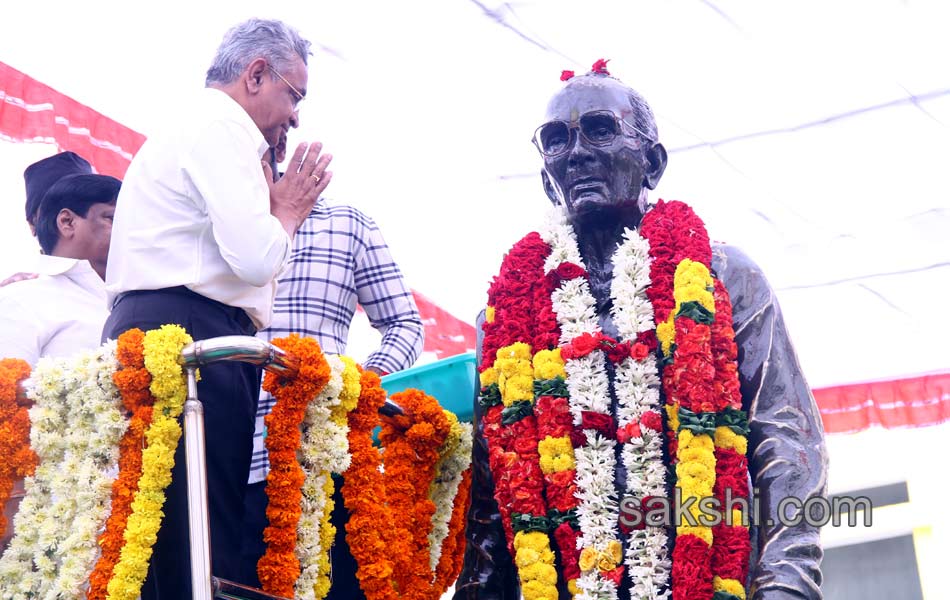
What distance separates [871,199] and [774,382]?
5.56 meters

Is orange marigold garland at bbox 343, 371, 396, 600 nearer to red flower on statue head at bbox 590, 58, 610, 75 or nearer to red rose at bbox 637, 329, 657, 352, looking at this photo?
red rose at bbox 637, 329, 657, 352

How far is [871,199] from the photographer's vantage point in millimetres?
8102

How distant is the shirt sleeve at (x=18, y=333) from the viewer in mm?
3607

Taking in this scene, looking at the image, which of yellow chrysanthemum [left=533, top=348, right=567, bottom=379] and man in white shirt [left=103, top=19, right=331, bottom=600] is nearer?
man in white shirt [left=103, top=19, right=331, bottom=600]

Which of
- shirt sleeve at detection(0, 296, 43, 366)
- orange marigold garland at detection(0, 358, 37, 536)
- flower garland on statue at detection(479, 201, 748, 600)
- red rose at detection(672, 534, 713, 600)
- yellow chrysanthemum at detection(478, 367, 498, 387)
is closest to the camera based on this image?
orange marigold garland at detection(0, 358, 37, 536)

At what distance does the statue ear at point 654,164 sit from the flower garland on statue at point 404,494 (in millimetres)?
858

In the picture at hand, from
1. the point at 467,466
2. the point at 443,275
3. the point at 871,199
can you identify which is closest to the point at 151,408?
the point at 467,466

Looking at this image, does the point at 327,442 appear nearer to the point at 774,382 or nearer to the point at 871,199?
the point at 774,382

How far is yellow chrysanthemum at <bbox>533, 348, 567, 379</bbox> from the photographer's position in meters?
3.10

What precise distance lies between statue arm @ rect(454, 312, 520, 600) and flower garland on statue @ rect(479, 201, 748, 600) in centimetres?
11

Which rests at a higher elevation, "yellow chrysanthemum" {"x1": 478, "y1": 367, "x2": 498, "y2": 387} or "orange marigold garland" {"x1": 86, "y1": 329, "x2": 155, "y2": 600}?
"yellow chrysanthemum" {"x1": 478, "y1": 367, "x2": 498, "y2": 387}

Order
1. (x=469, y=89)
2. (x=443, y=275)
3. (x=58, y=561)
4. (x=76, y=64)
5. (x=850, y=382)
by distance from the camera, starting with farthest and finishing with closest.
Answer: (x=850, y=382) → (x=443, y=275) → (x=469, y=89) → (x=76, y=64) → (x=58, y=561)

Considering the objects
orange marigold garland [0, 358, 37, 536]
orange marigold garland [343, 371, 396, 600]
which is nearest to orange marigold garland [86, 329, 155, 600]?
orange marigold garland [0, 358, 37, 536]

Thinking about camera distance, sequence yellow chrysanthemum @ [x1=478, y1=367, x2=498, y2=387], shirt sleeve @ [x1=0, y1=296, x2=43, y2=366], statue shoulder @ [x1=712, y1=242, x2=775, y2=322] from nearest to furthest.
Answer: statue shoulder @ [x1=712, y1=242, x2=775, y2=322], yellow chrysanthemum @ [x1=478, y1=367, x2=498, y2=387], shirt sleeve @ [x1=0, y1=296, x2=43, y2=366]
